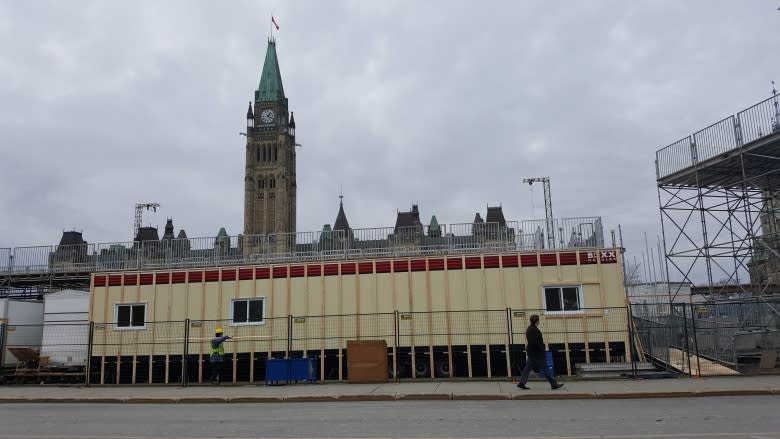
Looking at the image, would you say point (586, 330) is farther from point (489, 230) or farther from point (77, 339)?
point (77, 339)

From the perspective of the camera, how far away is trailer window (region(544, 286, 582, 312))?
19141 millimetres

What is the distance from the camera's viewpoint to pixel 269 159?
12825 centimetres

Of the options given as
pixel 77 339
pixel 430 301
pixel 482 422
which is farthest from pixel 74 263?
pixel 482 422

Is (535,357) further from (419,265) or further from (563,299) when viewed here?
(419,265)

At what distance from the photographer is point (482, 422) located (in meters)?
9.69

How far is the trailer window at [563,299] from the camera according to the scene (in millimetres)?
19141

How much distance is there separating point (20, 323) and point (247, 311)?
10224 millimetres

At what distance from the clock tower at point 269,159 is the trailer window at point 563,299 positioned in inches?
4130

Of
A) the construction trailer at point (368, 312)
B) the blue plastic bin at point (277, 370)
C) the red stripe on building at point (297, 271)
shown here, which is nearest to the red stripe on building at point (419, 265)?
the construction trailer at point (368, 312)

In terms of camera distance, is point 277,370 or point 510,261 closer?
point 277,370

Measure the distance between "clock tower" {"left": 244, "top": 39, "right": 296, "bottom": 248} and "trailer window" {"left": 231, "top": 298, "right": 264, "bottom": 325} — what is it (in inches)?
3986

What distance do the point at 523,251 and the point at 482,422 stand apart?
34.2ft

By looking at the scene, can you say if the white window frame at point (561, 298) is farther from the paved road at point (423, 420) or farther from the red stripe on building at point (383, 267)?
the paved road at point (423, 420)

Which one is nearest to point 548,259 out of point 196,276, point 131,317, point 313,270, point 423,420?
point 313,270
